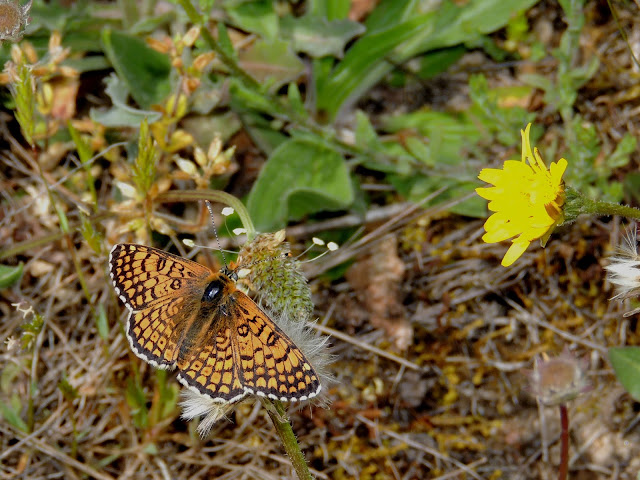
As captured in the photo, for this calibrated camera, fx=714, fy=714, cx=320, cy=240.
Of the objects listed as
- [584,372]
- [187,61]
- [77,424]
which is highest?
[187,61]

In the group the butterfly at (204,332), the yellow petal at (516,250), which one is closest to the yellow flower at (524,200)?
the yellow petal at (516,250)

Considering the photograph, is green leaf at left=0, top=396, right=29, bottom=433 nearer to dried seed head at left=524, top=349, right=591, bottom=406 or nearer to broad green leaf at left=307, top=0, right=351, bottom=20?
dried seed head at left=524, top=349, right=591, bottom=406

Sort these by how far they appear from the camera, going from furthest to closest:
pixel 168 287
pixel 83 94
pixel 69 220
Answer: pixel 83 94 → pixel 69 220 → pixel 168 287

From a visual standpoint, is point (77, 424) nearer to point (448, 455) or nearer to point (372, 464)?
point (372, 464)

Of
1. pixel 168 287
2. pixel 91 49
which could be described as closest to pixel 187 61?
pixel 91 49

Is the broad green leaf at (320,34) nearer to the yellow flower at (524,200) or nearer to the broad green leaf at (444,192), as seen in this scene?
the broad green leaf at (444,192)

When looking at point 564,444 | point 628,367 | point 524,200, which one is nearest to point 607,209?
point 524,200

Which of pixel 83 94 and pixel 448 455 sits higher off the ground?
pixel 83 94

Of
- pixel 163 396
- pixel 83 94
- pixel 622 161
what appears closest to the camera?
pixel 163 396
